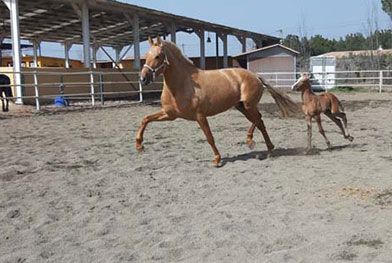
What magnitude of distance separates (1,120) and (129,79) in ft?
42.8

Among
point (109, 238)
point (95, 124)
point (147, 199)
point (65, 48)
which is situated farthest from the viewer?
point (65, 48)

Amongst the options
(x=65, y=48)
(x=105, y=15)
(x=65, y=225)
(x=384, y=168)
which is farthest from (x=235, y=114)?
(x=65, y=48)

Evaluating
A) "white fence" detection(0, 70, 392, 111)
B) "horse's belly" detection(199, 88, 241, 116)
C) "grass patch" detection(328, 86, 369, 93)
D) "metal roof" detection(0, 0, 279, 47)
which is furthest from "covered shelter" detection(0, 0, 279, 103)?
"horse's belly" detection(199, 88, 241, 116)

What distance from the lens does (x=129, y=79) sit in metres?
27.4

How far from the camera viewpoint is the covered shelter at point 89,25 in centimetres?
2322

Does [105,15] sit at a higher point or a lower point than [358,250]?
higher

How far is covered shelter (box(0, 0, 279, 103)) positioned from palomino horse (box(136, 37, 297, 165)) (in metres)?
11.7

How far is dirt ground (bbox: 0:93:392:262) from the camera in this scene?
4.14m

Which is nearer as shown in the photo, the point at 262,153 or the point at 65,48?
the point at 262,153

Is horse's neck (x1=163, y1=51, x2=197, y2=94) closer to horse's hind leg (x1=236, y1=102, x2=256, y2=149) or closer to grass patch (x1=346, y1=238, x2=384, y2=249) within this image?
horse's hind leg (x1=236, y1=102, x2=256, y2=149)

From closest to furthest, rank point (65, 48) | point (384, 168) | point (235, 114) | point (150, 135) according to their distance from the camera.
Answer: point (384, 168) → point (150, 135) → point (235, 114) → point (65, 48)

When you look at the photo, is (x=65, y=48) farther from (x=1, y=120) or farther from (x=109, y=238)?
(x=109, y=238)

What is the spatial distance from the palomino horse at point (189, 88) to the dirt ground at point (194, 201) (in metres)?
0.70

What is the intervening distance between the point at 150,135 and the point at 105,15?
1998cm
